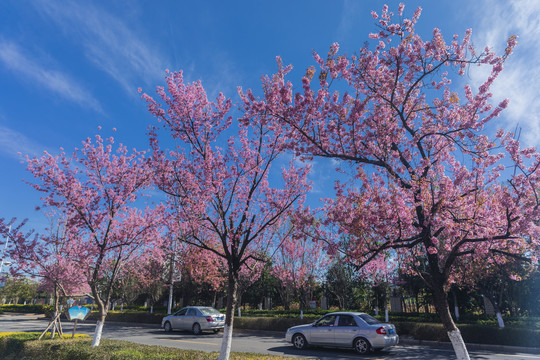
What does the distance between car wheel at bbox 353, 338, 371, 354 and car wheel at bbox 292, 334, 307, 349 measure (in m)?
2.10

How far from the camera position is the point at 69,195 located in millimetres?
9336

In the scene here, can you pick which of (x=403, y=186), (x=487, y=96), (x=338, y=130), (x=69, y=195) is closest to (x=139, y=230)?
(x=69, y=195)

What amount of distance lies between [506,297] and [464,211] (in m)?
20.7

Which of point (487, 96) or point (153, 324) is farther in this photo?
point (153, 324)

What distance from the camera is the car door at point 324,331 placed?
11906 mm

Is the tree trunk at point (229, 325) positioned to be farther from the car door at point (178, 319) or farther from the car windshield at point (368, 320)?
the car door at point (178, 319)

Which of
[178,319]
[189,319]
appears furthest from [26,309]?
[189,319]

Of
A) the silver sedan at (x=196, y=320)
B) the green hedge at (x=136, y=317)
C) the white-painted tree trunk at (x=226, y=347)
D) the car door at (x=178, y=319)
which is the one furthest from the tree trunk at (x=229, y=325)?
the green hedge at (x=136, y=317)

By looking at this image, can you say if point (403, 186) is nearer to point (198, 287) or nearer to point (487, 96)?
point (487, 96)

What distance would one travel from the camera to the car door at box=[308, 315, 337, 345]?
39.1 ft

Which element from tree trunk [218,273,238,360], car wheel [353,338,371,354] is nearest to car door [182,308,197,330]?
car wheel [353,338,371,354]

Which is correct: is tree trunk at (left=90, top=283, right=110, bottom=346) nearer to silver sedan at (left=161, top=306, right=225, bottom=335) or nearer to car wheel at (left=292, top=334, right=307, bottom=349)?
car wheel at (left=292, top=334, right=307, bottom=349)

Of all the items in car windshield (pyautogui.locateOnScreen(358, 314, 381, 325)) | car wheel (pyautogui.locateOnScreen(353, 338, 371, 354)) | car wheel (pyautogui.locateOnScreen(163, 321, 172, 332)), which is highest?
car windshield (pyautogui.locateOnScreen(358, 314, 381, 325))

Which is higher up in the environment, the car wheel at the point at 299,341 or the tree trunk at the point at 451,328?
the tree trunk at the point at 451,328
